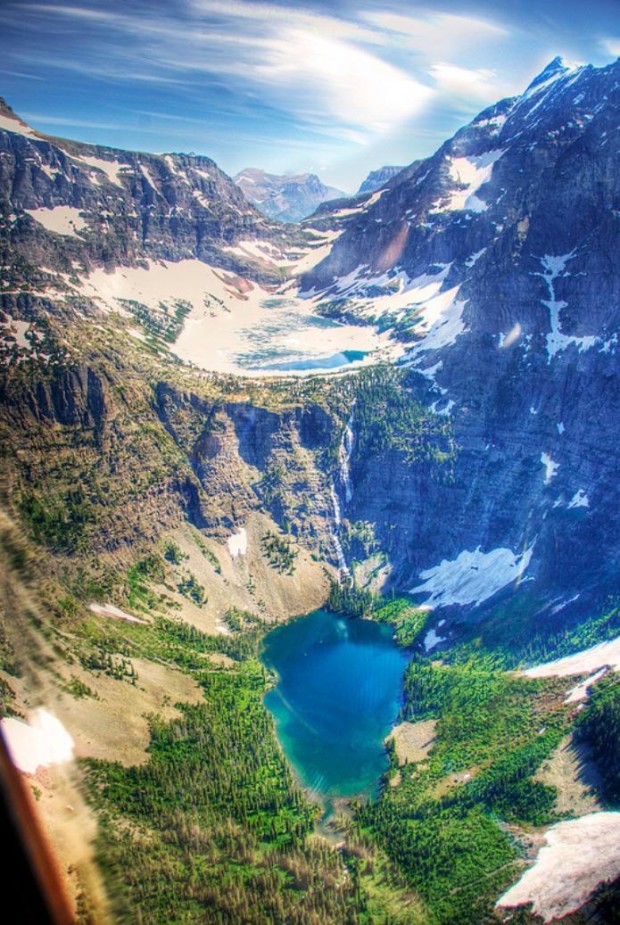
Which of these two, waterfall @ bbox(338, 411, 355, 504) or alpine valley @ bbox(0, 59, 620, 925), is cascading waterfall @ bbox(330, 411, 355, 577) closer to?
waterfall @ bbox(338, 411, 355, 504)

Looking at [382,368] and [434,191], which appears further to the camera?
[434,191]

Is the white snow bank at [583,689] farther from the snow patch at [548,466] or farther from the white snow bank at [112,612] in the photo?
the white snow bank at [112,612]

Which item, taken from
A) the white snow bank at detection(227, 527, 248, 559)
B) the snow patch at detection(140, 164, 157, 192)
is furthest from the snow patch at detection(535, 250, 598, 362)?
the snow patch at detection(140, 164, 157, 192)

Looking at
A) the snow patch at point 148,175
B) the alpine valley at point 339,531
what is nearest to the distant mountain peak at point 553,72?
the alpine valley at point 339,531

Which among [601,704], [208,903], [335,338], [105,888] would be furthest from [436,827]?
[335,338]

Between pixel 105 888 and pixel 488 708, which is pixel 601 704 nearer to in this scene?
pixel 488 708

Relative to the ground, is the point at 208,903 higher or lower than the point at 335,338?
lower

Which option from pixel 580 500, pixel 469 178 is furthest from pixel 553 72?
pixel 580 500
